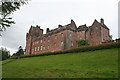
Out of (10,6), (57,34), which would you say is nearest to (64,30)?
(57,34)

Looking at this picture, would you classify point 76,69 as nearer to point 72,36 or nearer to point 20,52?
point 72,36

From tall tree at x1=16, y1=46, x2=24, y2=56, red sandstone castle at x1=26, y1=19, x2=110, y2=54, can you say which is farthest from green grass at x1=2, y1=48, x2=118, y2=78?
tall tree at x1=16, y1=46, x2=24, y2=56

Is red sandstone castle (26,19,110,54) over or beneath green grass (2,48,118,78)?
over

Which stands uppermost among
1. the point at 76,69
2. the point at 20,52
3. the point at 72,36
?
the point at 72,36

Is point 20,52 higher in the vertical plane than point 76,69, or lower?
lower

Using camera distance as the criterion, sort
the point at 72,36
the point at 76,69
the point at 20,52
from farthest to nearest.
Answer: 1. the point at 20,52
2. the point at 72,36
3. the point at 76,69

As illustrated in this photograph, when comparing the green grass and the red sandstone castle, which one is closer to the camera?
the green grass

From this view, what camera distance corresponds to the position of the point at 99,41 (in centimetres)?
4512

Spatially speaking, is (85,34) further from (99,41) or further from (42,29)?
(42,29)

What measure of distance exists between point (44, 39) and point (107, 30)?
25692mm

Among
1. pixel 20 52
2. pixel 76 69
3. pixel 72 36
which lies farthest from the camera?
pixel 20 52

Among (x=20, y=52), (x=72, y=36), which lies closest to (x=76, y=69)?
(x=72, y=36)

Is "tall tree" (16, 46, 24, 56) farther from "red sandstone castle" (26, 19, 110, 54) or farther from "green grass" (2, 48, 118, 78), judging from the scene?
"green grass" (2, 48, 118, 78)

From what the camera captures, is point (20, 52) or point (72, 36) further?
point (20, 52)
